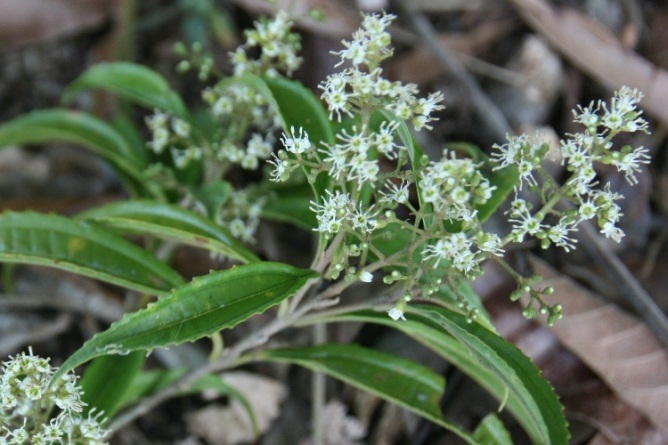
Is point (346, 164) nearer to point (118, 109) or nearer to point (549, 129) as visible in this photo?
point (549, 129)

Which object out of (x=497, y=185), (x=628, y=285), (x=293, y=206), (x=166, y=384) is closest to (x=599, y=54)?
(x=628, y=285)

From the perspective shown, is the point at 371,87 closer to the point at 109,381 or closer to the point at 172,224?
the point at 172,224

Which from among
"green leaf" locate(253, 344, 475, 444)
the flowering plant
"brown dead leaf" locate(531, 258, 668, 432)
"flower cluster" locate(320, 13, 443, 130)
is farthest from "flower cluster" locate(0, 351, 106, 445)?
"brown dead leaf" locate(531, 258, 668, 432)

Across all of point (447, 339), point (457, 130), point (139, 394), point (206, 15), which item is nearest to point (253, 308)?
point (447, 339)

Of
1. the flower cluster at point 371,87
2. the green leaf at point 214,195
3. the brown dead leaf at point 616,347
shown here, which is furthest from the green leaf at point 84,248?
the brown dead leaf at point 616,347

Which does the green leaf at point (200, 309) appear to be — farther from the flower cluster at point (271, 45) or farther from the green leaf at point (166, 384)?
the green leaf at point (166, 384)

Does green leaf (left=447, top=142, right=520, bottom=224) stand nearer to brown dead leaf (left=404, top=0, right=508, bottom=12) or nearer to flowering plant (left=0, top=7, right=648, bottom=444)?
flowering plant (left=0, top=7, right=648, bottom=444)
